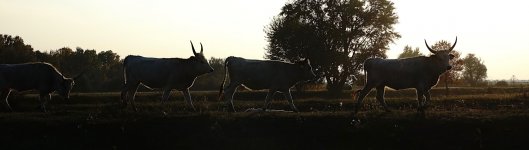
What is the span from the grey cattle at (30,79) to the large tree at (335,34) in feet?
95.1

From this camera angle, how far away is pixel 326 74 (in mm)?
50125

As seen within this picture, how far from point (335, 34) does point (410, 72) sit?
31.0 metres

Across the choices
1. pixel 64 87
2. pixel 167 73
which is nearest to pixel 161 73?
pixel 167 73

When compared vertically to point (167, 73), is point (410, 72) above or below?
above

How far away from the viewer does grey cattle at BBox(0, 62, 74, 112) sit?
22531mm

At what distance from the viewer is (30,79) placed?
22.7 meters

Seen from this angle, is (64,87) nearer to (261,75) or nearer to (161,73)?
(161,73)

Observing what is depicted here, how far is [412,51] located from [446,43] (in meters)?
36.1

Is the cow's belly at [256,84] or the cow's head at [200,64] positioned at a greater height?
the cow's head at [200,64]

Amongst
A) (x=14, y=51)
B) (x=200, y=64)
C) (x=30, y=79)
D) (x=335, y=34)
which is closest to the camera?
(x=200, y=64)

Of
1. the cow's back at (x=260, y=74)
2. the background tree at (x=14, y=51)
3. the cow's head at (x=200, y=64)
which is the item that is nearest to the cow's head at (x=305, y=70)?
the cow's back at (x=260, y=74)

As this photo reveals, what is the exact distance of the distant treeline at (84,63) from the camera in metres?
71.0

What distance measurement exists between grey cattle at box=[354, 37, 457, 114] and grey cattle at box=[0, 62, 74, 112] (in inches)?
491

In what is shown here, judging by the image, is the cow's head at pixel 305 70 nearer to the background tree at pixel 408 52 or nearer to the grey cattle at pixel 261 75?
the grey cattle at pixel 261 75
